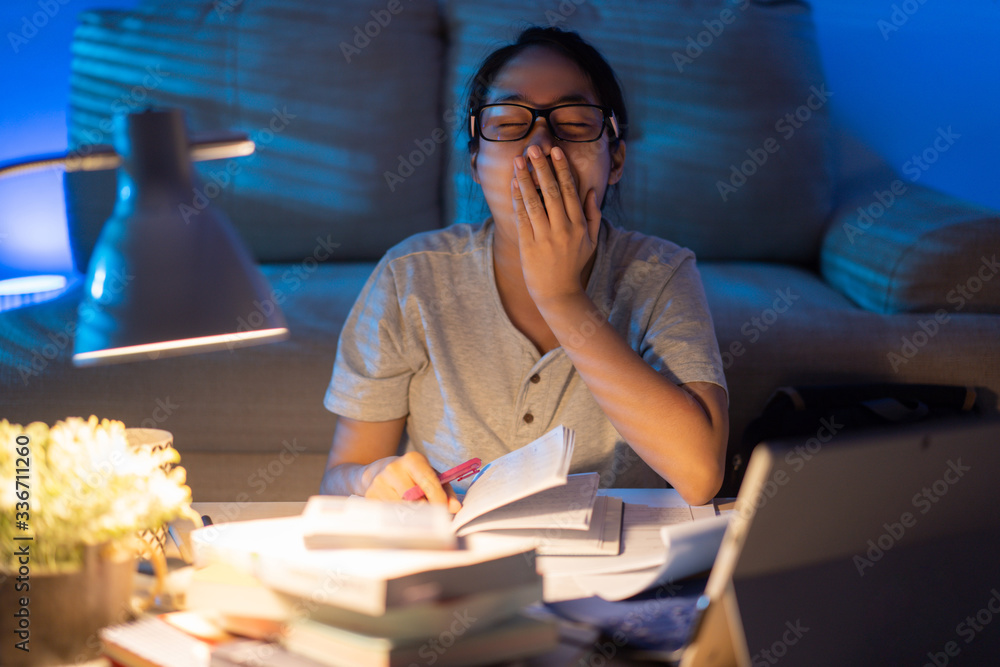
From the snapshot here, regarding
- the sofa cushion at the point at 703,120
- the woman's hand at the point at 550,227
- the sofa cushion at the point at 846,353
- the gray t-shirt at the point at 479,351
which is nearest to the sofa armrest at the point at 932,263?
the sofa cushion at the point at 846,353

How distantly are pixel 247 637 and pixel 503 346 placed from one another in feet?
2.10

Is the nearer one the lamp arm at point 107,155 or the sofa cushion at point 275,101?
the lamp arm at point 107,155

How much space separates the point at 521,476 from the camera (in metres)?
0.80

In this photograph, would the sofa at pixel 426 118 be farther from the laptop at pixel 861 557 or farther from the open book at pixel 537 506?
the laptop at pixel 861 557

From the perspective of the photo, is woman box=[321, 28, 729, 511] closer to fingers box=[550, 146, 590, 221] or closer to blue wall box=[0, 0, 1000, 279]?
fingers box=[550, 146, 590, 221]

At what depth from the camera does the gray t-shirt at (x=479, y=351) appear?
45.8 inches

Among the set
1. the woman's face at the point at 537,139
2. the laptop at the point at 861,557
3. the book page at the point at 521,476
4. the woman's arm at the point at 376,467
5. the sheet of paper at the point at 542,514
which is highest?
the woman's face at the point at 537,139

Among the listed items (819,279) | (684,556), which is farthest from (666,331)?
(819,279)

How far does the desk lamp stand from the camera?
0.51m

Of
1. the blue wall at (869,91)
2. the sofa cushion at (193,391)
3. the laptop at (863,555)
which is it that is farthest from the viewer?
the blue wall at (869,91)

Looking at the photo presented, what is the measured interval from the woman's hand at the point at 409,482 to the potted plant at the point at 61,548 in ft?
0.99

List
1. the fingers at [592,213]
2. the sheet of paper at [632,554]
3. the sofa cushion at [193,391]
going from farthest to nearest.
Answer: the sofa cushion at [193,391] < the fingers at [592,213] < the sheet of paper at [632,554]

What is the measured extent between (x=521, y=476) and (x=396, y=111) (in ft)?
5.04

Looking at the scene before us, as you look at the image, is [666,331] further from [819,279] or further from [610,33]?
[610,33]
